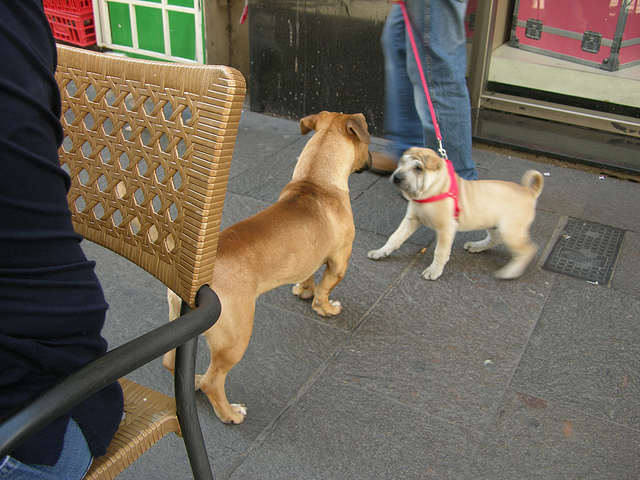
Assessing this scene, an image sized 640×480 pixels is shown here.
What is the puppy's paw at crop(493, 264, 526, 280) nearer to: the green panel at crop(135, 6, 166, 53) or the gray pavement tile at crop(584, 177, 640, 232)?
the gray pavement tile at crop(584, 177, 640, 232)

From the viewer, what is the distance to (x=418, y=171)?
3434mm

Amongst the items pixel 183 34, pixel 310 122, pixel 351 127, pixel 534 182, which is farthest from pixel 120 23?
pixel 534 182

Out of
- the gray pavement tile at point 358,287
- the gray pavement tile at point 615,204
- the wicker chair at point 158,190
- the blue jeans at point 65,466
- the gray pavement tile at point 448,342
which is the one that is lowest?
the gray pavement tile at point 358,287

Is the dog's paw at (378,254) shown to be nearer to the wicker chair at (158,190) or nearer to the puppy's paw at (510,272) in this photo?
the puppy's paw at (510,272)

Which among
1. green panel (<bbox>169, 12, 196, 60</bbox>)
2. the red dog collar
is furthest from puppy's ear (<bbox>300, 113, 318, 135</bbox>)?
green panel (<bbox>169, 12, 196, 60</bbox>)

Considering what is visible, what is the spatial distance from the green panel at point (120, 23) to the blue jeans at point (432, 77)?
149 inches

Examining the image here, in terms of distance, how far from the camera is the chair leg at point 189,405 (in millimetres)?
1443

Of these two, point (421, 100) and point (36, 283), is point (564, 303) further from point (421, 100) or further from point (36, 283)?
point (36, 283)

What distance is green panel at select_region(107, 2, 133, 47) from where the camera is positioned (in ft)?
22.2

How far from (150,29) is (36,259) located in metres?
6.18

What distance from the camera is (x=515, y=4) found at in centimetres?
557

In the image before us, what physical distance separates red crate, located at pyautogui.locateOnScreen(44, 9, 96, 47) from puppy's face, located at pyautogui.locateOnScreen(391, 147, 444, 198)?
512 cm

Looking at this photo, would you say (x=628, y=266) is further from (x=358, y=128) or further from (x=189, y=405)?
(x=189, y=405)

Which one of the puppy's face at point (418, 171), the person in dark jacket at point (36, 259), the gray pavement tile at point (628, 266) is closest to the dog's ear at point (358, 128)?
the puppy's face at point (418, 171)
